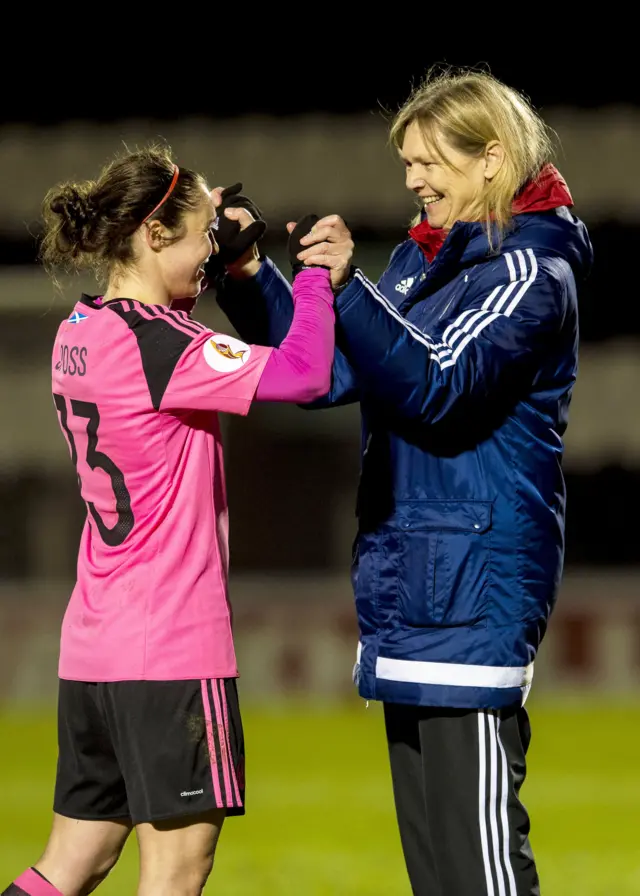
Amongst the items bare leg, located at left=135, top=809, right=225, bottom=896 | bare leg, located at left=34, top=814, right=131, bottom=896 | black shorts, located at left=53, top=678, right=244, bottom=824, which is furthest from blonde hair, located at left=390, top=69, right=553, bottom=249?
bare leg, located at left=34, top=814, right=131, bottom=896

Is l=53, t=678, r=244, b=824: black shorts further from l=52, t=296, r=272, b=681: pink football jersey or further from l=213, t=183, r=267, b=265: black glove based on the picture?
l=213, t=183, r=267, b=265: black glove

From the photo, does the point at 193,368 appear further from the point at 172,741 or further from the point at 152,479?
the point at 172,741

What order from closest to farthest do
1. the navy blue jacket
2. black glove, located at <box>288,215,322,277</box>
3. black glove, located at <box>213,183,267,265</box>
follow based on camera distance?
1. the navy blue jacket
2. black glove, located at <box>288,215,322,277</box>
3. black glove, located at <box>213,183,267,265</box>

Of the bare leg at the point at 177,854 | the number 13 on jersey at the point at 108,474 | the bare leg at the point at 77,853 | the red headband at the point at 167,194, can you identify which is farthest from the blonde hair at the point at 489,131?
the bare leg at the point at 77,853

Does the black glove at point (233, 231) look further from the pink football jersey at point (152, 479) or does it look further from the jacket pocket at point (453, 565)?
the jacket pocket at point (453, 565)

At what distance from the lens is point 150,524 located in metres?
2.30

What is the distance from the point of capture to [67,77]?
31.9ft

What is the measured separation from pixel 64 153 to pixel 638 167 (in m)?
3.87

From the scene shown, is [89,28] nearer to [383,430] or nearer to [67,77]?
[67,77]

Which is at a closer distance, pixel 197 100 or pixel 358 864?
pixel 358 864

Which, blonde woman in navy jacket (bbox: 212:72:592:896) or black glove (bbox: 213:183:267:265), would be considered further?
black glove (bbox: 213:183:267:265)

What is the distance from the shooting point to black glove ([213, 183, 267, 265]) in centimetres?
254

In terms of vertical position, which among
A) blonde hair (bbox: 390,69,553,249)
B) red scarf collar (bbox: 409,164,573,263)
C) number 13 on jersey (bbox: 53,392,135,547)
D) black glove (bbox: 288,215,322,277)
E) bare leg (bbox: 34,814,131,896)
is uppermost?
blonde hair (bbox: 390,69,553,249)

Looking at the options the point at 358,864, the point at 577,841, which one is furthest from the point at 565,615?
the point at 358,864
